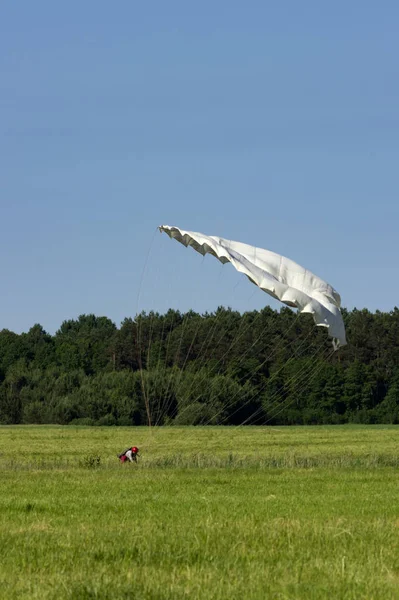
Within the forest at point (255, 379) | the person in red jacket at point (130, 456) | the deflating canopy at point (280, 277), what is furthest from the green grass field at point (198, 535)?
the forest at point (255, 379)

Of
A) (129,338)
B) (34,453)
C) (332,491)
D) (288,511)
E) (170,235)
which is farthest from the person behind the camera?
(129,338)

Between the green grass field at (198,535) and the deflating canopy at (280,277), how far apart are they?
3.65 meters

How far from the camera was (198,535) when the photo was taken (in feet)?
43.6

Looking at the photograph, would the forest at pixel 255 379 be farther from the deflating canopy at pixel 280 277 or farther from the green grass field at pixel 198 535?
the green grass field at pixel 198 535

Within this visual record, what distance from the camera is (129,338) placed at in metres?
104

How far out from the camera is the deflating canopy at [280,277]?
79.8 ft

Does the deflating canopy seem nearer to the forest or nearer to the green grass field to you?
the green grass field

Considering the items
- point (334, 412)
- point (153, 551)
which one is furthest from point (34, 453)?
point (334, 412)

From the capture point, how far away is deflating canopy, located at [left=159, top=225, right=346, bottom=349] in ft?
79.8

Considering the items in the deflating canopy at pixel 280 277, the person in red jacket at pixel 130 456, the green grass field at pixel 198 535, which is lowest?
the green grass field at pixel 198 535

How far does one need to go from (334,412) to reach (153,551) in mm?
72493

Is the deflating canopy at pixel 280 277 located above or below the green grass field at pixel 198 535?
above

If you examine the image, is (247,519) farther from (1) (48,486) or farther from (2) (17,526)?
(1) (48,486)

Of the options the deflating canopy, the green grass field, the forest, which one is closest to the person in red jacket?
the green grass field
